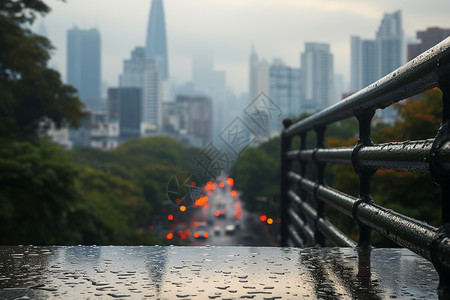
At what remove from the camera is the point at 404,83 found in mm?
1802

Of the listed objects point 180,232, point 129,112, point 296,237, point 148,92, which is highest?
point 148,92

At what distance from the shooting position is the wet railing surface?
158 cm

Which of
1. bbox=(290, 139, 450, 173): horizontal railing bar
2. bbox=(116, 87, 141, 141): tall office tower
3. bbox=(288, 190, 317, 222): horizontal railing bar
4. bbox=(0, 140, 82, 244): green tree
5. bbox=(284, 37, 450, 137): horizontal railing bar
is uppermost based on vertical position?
bbox=(116, 87, 141, 141): tall office tower

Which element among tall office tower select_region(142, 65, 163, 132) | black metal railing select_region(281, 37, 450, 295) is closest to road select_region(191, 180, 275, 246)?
black metal railing select_region(281, 37, 450, 295)

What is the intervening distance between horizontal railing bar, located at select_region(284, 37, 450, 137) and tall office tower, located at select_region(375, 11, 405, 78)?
5516 inches

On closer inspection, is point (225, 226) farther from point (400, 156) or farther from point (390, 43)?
point (390, 43)

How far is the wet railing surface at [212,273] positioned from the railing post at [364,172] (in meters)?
0.14

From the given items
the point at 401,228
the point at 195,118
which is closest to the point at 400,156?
the point at 401,228

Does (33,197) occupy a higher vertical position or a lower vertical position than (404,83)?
lower

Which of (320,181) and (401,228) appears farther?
(320,181)

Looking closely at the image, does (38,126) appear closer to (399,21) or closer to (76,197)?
(76,197)

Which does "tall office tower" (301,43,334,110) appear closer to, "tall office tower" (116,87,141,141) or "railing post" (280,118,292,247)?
"tall office tower" (116,87,141,141)

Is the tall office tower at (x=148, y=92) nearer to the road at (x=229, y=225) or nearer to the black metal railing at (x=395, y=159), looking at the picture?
the road at (x=229, y=225)

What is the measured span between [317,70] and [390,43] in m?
32.4
